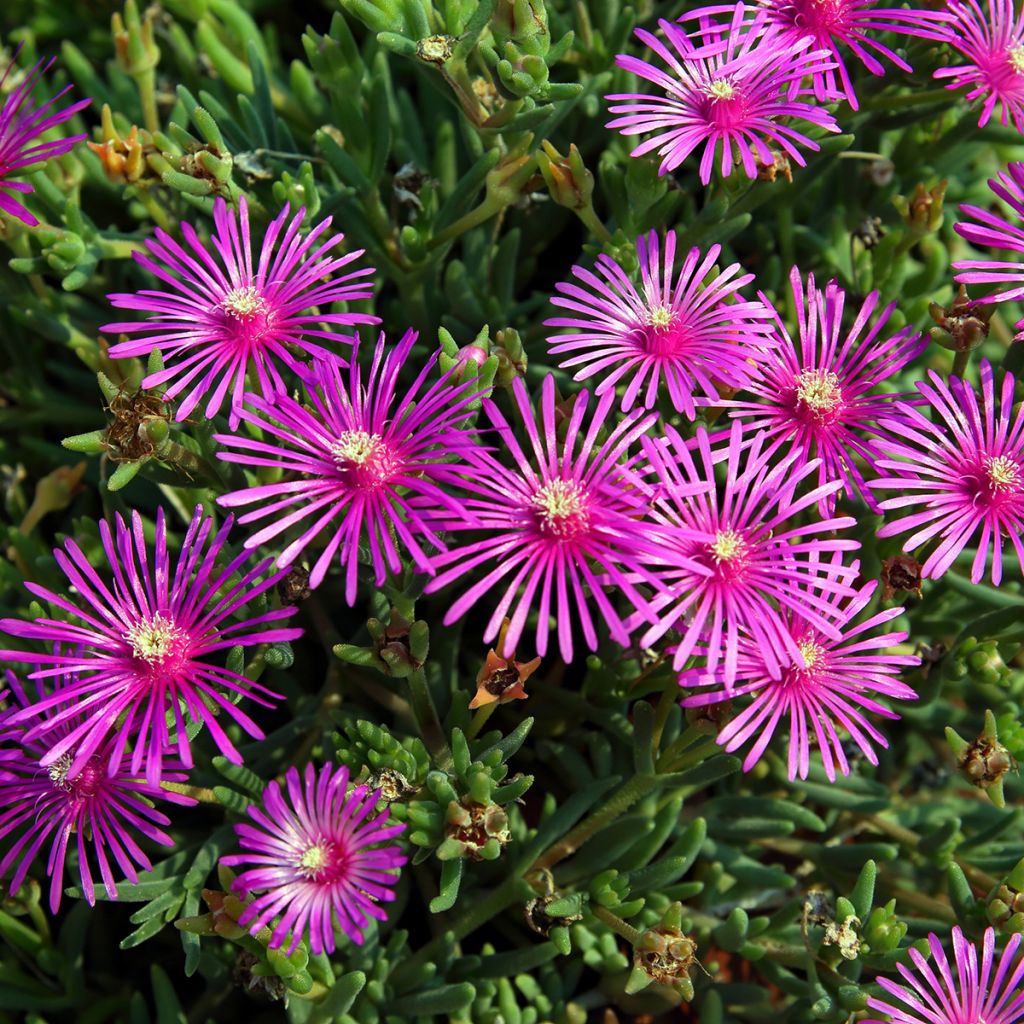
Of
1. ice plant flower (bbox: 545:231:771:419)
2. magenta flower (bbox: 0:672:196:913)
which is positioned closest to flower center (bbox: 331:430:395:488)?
ice plant flower (bbox: 545:231:771:419)

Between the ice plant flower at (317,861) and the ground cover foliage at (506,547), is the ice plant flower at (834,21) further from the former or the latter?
the ice plant flower at (317,861)

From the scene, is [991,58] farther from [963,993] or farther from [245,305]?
[963,993]

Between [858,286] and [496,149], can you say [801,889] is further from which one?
[496,149]

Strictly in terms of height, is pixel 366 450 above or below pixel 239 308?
below

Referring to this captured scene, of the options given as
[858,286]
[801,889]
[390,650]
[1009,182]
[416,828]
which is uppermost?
[858,286]

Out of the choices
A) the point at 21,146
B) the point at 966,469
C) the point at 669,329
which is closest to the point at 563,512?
the point at 669,329

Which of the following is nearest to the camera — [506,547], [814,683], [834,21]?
[506,547]

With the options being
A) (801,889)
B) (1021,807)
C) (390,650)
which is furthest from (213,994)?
(1021,807)
